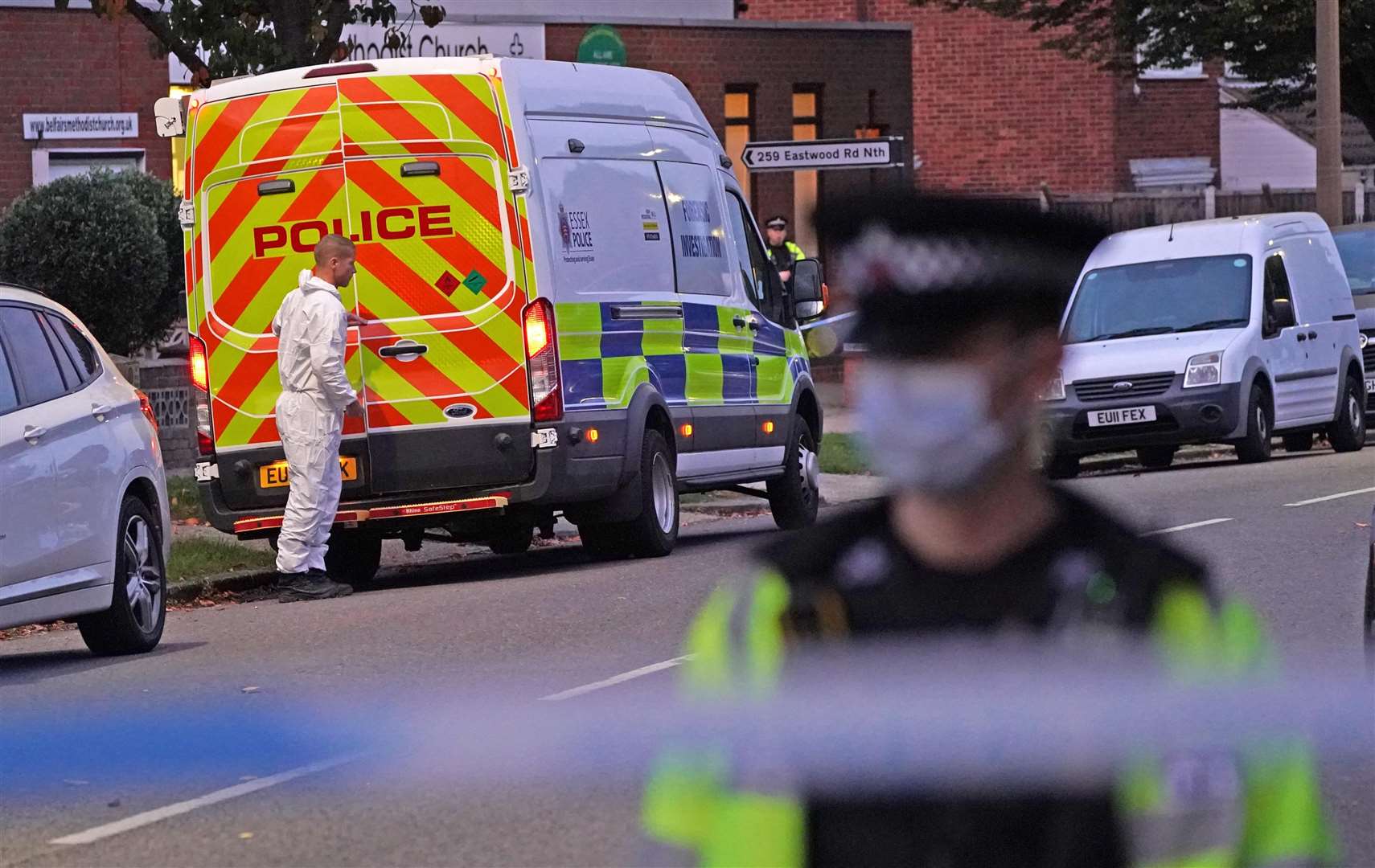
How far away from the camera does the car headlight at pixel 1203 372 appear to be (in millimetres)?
19891

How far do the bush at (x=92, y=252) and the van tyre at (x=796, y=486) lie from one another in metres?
7.05

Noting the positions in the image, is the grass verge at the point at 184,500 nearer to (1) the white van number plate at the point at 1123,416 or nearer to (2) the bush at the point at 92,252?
(2) the bush at the point at 92,252

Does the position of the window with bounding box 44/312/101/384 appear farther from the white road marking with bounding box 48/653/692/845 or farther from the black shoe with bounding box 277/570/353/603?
the white road marking with bounding box 48/653/692/845

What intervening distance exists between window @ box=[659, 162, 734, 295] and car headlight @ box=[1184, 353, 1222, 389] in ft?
19.8

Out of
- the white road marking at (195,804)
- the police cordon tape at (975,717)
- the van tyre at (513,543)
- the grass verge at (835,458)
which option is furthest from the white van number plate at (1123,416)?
the police cordon tape at (975,717)

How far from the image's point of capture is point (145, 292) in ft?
68.9

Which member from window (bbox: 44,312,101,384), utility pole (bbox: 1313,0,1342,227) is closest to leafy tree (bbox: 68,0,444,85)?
window (bbox: 44,312,101,384)

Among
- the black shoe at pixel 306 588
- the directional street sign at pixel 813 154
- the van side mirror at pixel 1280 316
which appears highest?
the directional street sign at pixel 813 154

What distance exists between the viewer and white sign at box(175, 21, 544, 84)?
28.6 metres

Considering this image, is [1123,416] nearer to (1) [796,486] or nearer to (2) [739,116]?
(1) [796,486]

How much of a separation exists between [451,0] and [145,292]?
31.1 ft

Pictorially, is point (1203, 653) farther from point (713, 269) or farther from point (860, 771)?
point (713, 269)

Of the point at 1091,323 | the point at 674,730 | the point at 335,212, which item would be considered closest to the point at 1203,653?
the point at 674,730

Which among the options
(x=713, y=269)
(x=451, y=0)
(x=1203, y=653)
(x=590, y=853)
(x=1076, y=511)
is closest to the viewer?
(x=1203, y=653)
